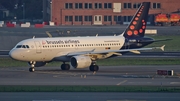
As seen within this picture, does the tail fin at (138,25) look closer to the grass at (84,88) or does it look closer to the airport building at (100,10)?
the grass at (84,88)

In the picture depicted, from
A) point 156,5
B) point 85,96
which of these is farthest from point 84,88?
point 156,5

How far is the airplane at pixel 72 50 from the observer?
51.0m

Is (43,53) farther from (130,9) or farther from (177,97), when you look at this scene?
(130,9)

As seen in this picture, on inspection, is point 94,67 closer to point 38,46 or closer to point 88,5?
point 38,46

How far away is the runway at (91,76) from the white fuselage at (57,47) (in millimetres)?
1376

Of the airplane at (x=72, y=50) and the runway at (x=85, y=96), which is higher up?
the airplane at (x=72, y=50)

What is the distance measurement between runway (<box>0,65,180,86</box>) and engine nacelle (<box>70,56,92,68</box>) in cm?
70

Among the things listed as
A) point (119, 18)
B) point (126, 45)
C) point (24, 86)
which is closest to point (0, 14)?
point (119, 18)

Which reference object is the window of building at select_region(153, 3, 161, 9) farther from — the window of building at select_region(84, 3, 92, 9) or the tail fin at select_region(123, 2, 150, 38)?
the tail fin at select_region(123, 2, 150, 38)

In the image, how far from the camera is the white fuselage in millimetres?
51094

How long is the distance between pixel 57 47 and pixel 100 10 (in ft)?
282

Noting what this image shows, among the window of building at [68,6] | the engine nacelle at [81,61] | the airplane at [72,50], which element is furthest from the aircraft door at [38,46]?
the window of building at [68,6]

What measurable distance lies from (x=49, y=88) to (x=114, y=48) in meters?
17.1

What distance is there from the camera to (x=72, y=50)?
2092 inches
